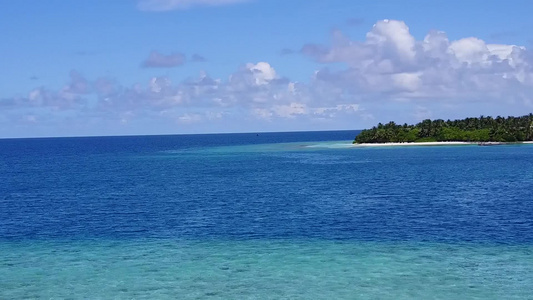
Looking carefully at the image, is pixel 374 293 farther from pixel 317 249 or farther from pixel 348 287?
pixel 317 249

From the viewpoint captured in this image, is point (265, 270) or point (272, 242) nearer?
point (265, 270)

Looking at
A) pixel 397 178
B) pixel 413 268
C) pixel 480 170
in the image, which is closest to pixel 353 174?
pixel 397 178

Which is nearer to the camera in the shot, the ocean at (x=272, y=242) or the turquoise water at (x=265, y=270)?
the turquoise water at (x=265, y=270)

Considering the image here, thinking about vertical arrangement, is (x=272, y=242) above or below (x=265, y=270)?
above

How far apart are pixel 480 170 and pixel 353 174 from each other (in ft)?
97.6

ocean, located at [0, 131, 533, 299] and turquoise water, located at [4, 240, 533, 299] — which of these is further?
ocean, located at [0, 131, 533, 299]

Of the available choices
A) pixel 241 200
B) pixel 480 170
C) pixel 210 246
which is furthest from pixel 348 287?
pixel 480 170

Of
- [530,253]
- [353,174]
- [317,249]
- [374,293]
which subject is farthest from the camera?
[353,174]

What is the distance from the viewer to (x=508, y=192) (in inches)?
3219

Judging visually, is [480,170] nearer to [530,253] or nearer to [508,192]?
[508,192]

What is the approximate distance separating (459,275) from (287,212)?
31578mm

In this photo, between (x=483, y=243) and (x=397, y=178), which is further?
(x=397, y=178)

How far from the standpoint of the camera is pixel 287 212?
66.9m

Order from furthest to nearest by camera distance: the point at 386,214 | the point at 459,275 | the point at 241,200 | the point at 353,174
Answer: the point at 353,174 → the point at 241,200 → the point at 386,214 → the point at 459,275
